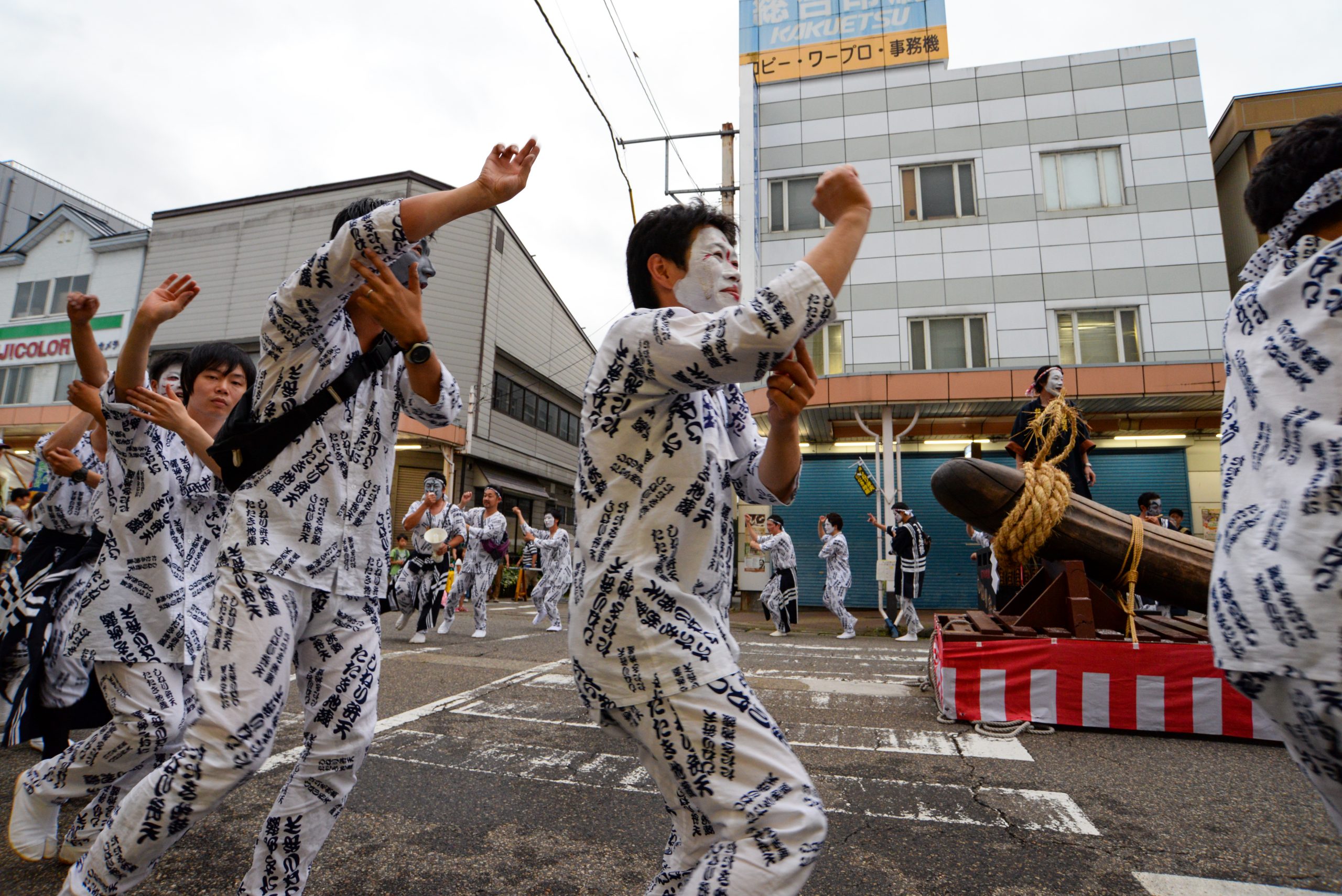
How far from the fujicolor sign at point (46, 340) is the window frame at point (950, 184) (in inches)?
889

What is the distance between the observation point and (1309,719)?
120cm

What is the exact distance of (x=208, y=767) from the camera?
1.62 meters

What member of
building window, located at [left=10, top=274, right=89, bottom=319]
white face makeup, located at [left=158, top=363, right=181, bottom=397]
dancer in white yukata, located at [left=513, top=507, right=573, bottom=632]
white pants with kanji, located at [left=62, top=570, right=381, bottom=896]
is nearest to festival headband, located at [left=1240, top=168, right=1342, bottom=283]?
white pants with kanji, located at [left=62, top=570, right=381, bottom=896]

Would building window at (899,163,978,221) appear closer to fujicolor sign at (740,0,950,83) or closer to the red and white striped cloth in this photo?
fujicolor sign at (740,0,950,83)

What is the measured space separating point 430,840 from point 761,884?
6.37ft

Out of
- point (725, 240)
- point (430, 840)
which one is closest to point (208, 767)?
point (430, 840)

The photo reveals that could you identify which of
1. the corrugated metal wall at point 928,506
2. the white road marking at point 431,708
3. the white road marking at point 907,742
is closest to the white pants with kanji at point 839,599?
the corrugated metal wall at point 928,506

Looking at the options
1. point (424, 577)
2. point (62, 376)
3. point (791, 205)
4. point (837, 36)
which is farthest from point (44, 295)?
point (837, 36)

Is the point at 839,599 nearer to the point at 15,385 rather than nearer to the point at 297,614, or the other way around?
the point at 297,614

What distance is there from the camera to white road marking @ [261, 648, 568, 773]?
3482mm

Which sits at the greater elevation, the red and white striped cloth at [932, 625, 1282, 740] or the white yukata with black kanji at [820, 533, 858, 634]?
the white yukata with black kanji at [820, 533, 858, 634]

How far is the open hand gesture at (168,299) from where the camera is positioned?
2.14 m

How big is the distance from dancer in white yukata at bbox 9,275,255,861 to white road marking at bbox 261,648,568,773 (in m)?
0.84

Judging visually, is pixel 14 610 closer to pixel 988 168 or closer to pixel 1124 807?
pixel 1124 807
